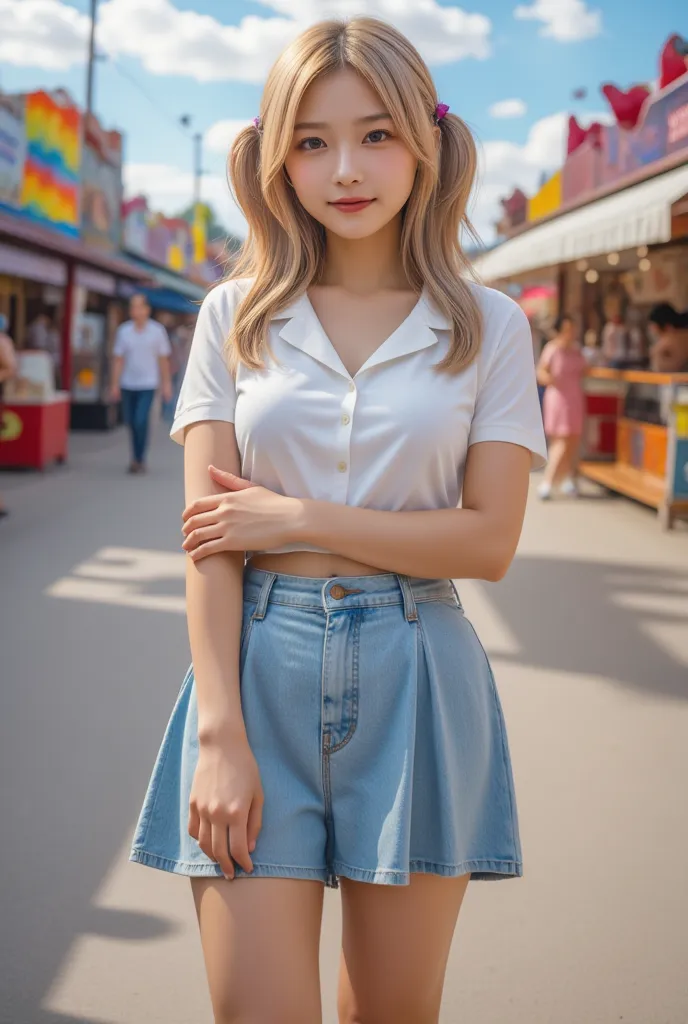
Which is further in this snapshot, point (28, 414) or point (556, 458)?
point (28, 414)

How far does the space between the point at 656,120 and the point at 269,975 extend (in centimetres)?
1314

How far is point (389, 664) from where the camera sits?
1.72 metres

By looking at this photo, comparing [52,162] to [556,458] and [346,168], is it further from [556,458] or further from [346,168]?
[346,168]

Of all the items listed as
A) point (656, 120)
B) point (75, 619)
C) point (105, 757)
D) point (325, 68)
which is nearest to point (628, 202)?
point (656, 120)

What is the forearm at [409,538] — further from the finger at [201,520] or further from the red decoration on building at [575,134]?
the red decoration on building at [575,134]

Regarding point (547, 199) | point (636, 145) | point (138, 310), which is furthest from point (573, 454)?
point (547, 199)

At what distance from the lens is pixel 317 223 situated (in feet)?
6.44

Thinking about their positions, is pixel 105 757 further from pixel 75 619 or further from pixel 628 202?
pixel 628 202

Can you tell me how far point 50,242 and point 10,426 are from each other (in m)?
4.37

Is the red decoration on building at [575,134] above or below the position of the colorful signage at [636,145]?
above

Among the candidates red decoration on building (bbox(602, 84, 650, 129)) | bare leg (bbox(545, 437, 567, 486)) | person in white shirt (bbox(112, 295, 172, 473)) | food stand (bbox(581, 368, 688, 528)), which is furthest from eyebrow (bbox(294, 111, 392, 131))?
red decoration on building (bbox(602, 84, 650, 129))

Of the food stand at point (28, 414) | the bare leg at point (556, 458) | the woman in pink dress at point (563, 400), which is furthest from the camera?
the food stand at point (28, 414)

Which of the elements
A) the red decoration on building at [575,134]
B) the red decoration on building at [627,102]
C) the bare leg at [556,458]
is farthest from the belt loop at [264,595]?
the red decoration on building at [575,134]

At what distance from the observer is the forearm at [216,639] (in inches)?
65.7
